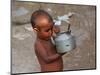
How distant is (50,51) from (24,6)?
62 centimetres

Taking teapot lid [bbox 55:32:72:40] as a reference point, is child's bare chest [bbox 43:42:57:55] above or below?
below

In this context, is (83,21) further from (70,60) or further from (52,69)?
(52,69)

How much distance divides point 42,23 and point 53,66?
21.0 inches

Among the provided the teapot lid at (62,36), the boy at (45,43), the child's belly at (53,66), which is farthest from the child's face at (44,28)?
the child's belly at (53,66)

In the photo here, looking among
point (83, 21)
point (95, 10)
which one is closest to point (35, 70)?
point (83, 21)

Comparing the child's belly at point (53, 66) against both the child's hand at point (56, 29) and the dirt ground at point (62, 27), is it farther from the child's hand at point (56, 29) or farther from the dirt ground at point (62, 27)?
the child's hand at point (56, 29)

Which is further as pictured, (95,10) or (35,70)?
(95,10)

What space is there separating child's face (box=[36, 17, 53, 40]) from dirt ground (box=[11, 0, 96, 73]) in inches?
3.5

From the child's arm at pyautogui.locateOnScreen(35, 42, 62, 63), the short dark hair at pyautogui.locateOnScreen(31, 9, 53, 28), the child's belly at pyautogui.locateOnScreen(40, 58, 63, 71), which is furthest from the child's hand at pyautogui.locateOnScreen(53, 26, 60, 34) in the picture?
the child's belly at pyautogui.locateOnScreen(40, 58, 63, 71)

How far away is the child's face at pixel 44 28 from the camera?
2.41 metres

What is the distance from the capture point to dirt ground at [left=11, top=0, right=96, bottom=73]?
7.62 feet

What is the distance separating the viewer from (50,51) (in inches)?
96.8

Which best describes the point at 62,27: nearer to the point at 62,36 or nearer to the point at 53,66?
the point at 62,36

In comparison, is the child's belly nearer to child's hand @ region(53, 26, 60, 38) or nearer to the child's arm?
the child's arm
